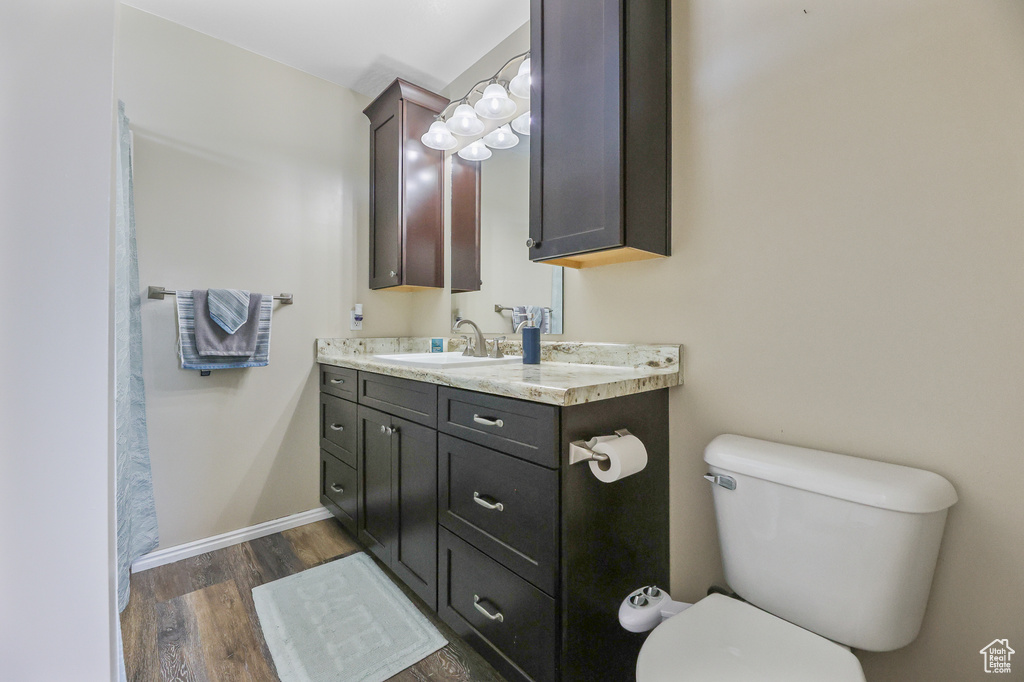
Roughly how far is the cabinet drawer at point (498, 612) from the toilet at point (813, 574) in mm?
286

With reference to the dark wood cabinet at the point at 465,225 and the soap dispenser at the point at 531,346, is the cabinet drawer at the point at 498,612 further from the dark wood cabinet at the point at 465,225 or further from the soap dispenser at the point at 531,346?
the dark wood cabinet at the point at 465,225

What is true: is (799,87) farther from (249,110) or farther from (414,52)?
(249,110)

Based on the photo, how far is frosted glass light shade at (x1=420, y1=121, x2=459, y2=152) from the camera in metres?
2.14

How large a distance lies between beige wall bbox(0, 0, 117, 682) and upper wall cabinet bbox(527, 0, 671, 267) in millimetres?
1130

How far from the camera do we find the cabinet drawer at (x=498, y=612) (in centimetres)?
103

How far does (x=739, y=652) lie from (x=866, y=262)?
916mm

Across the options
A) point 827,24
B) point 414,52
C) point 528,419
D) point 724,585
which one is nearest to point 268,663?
point 528,419

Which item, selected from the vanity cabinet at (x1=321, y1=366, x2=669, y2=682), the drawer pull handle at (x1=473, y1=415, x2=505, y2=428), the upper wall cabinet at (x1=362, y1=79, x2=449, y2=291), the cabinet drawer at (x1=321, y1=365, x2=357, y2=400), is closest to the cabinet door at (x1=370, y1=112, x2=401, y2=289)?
the upper wall cabinet at (x1=362, y1=79, x2=449, y2=291)

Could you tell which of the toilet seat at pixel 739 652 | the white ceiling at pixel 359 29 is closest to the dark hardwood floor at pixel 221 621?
the toilet seat at pixel 739 652

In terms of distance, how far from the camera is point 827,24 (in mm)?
1055

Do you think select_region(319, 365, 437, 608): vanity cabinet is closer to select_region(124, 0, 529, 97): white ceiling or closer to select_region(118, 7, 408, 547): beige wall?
select_region(118, 7, 408, 547): beige wall

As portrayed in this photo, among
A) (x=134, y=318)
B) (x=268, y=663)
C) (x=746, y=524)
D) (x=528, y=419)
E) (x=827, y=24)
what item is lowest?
(x=268, y=663)

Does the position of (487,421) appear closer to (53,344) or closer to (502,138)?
(53,344)

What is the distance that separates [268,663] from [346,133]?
2.46 metres
